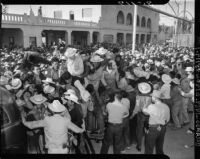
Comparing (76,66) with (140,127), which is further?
(76,66)

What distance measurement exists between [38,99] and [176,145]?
2.74 metres

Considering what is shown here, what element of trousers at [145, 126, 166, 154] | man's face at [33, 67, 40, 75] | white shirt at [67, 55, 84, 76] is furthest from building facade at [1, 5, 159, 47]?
trousers at [145, 126, 166, 154]

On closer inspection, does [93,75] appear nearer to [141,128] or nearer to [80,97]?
[80,97]

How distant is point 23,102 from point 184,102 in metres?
3.46

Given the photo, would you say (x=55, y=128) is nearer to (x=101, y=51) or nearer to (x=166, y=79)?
(x=166, y=79)

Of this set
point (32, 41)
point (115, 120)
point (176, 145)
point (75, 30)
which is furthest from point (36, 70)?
point (176, 145)

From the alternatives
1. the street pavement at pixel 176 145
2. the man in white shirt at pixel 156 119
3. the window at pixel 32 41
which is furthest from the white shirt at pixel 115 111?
the window at pixel 32 41

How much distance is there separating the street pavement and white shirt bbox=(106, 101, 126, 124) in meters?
0.83

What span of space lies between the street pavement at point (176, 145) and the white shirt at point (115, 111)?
831 mm

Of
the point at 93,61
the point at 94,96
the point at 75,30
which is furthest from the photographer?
the point at 75,30

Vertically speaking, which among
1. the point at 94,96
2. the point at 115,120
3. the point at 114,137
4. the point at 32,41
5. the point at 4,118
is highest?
the point at 32,41

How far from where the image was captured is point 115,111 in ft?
12.0

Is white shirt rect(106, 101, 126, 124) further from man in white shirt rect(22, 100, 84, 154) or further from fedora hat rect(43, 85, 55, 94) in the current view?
fedora hat rect(43, 85, 55, 94)

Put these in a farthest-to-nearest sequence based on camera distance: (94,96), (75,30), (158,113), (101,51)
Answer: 1. (75,30)
2. (101,51)
3. (94,96)
4. (158,113)
